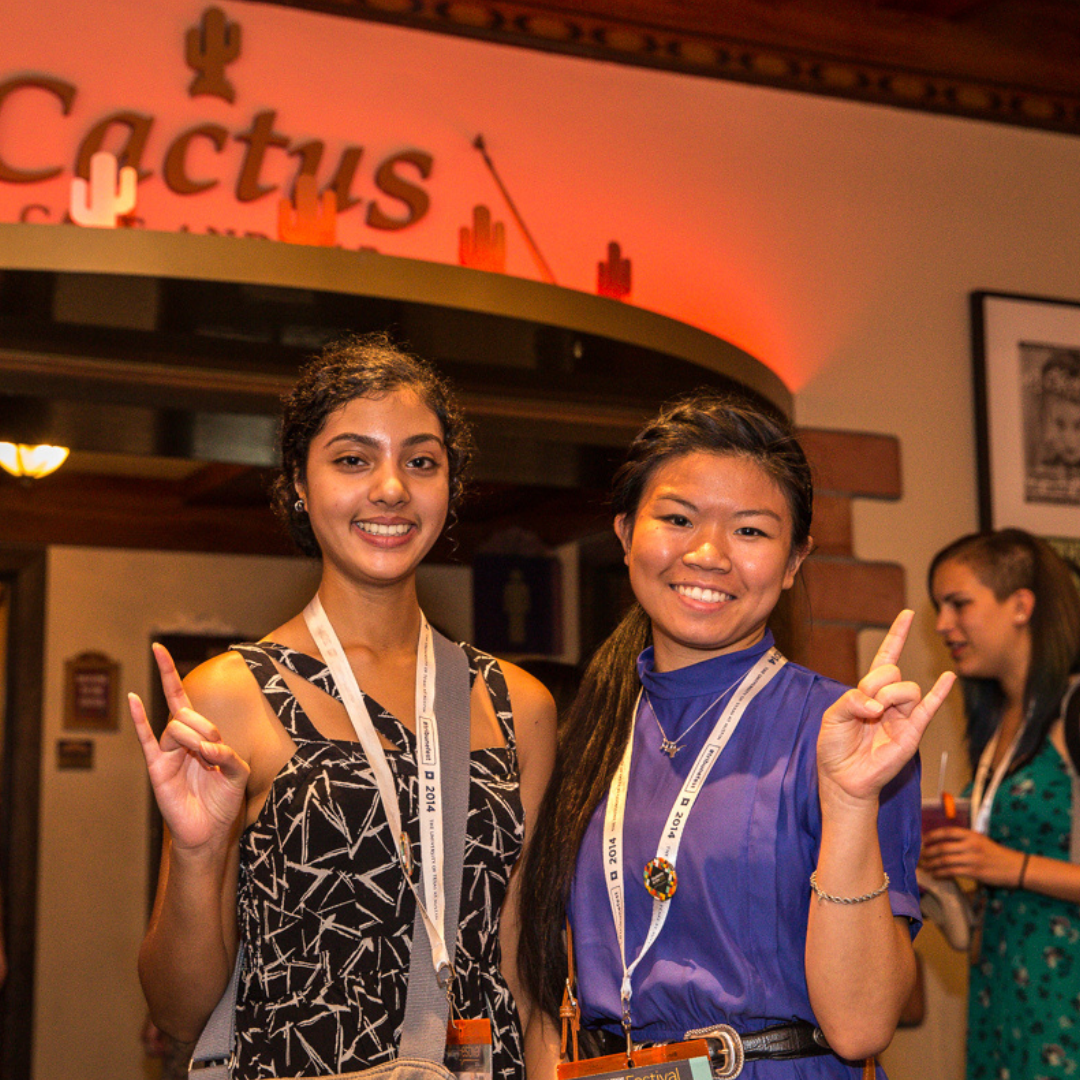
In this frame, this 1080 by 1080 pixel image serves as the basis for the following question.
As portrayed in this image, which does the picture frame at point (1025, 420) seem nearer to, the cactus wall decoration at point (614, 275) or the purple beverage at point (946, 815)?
the purple beverage at point (946, 815)

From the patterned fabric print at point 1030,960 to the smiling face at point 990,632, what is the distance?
0.80 feet

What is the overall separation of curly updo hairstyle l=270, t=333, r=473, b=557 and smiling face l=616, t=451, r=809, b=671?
0.38 metres

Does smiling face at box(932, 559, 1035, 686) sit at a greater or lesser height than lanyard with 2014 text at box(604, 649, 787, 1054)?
greater

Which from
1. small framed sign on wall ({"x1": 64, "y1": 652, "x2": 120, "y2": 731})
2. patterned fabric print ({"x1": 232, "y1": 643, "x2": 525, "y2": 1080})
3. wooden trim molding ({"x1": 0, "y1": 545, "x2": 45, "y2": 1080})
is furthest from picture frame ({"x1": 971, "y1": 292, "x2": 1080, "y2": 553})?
wooden trim molding ({"x1": 0, "y1": 545, "x2": 45, "y2": 1080})

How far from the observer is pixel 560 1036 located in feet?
6.50

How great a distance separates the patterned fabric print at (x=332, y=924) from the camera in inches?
73.0

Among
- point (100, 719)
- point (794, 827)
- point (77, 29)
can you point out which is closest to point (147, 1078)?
point (100, 719)

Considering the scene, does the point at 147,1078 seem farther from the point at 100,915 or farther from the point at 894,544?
the point at 894,544

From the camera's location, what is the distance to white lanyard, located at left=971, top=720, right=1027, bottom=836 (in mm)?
3352

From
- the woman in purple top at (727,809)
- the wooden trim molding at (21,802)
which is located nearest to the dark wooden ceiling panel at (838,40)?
the woman in purple top at (727,809)

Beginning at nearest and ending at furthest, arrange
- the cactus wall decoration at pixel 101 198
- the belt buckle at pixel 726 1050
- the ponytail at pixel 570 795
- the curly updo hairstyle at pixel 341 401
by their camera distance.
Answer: the belt buckle at pixel 726 1050 < the ponytail at pixel 570 795 < the curly updo hairstyle at pixel 341 401 < the cactus wall decoration at pixel 101 198

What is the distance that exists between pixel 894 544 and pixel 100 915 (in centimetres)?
391

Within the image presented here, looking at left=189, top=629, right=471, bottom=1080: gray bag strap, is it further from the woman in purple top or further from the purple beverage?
the purple beverage

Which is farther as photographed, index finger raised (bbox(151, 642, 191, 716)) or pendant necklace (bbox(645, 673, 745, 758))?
pendant necklace (bbox(645, 673, 745, 758))
